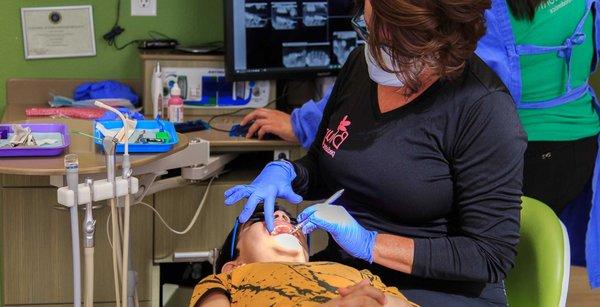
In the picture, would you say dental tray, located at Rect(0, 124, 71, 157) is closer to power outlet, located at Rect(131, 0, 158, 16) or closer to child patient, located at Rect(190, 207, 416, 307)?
child patient, located at Rect(190, 207, 416, 307)

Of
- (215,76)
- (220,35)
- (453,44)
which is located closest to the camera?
(453,44)

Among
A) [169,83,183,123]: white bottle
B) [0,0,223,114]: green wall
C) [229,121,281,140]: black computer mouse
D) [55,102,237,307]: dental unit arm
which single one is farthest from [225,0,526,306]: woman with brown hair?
[0,0,223,114]: green wall

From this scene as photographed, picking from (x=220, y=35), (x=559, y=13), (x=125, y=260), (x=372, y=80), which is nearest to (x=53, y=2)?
(x=220, y=35)

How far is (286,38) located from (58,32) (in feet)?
2.63

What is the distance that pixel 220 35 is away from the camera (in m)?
2.97

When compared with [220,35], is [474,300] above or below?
below

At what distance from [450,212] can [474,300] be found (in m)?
0.18

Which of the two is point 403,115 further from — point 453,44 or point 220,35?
point 220,35

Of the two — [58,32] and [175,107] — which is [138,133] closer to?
[175,107]

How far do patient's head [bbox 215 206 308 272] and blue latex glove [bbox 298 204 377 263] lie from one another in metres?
0.05

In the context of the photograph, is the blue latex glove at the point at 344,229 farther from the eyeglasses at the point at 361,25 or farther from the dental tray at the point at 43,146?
the dental tray at the point at 43,146

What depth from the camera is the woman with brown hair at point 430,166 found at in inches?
61.0

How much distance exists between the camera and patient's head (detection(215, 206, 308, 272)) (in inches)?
64.1

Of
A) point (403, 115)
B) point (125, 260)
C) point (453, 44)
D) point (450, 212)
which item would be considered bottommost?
point (125, 260)
